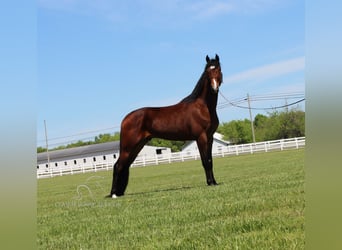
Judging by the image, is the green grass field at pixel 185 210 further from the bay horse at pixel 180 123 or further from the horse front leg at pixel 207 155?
the bay horse at pixel 180 123

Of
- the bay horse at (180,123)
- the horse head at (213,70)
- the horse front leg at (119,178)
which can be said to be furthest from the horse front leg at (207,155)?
the horse front leg at (119,178)

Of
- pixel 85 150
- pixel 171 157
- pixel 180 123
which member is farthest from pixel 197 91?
pixel 85 150

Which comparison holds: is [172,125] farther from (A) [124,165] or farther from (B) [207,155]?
(A) [124,165]

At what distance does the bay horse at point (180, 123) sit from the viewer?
2217 millimetres

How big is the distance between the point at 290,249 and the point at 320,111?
57cm

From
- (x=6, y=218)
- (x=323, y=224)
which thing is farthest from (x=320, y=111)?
(x=6, y=218)

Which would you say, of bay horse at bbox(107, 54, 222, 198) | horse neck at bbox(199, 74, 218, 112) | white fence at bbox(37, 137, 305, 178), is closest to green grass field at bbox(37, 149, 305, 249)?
white fence at bbox(37, 137, 305, 178)

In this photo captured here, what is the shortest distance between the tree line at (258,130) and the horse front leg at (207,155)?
92 mm

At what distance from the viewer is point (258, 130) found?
2.26m

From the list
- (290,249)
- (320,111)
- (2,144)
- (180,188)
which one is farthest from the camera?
(180,188)

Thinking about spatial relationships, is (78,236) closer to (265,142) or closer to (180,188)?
(180,188)

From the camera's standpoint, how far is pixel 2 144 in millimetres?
1778

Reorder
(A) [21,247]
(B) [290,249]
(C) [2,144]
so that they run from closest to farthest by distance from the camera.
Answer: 1. (B) [290,249]
2. (C) [2,144]
3. (A) [21,247]

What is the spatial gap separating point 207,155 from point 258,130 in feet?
1.08
